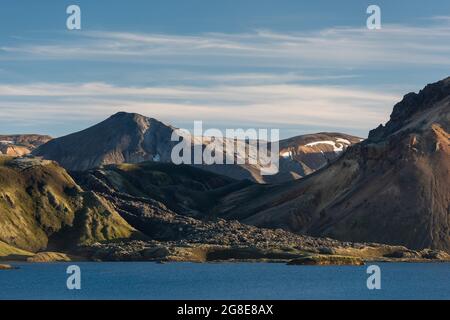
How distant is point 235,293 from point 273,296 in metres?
9.74
